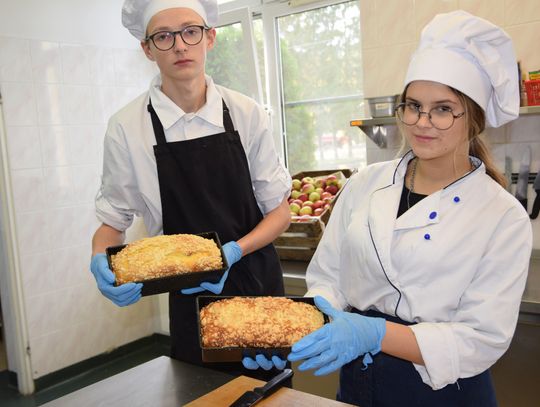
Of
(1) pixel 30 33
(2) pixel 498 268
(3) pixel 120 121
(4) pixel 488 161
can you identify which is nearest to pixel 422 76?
(4) pixel 488 161

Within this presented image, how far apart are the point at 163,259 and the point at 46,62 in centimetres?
262

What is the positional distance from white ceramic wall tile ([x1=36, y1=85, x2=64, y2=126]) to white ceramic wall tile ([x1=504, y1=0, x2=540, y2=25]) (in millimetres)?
2755

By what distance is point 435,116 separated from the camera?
1.32 meters

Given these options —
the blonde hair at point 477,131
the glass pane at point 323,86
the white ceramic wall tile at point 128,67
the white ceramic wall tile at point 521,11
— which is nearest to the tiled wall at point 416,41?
the white ceramic wall tile at point 521,11

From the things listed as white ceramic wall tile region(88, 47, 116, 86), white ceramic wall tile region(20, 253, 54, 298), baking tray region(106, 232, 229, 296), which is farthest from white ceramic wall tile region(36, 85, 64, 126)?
baking tray region(106, 232, 229, 296)

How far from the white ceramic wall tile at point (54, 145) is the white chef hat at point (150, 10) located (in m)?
1.89

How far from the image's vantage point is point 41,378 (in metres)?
3.51

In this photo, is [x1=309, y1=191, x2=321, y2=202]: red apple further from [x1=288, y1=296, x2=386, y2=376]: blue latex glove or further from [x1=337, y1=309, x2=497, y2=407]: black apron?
[x1=288, y1=296, x2=386, y2=376]: blue latex glove

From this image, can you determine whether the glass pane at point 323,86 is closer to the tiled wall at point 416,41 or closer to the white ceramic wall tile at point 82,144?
the tiled wall at point 416,41

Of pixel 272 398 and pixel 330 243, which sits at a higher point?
pixel 330 243

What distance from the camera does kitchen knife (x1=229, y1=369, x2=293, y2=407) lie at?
1.26m

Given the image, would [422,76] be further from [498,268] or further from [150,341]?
[150,341]

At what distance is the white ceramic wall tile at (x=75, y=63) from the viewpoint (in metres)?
3.57

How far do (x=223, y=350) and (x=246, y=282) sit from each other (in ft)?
2.30
